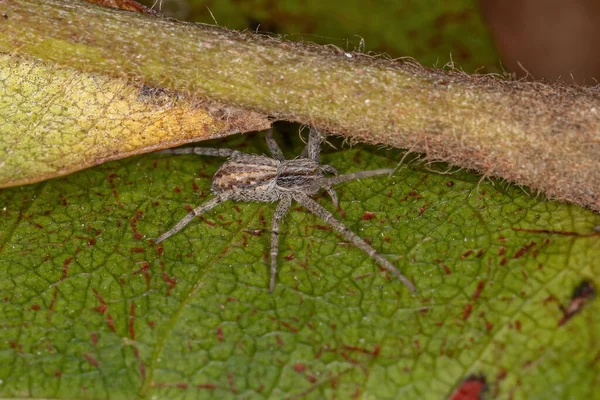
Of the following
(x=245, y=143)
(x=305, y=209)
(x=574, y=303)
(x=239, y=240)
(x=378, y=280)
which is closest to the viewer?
(x=574, y=303)

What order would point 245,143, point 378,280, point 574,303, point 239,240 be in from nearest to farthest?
point 574,303, point 378,280, point 239,240, point 245,143

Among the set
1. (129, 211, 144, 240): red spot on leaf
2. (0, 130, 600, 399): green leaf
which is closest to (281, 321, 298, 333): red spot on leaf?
(0, 130, 600, 399): green leaf

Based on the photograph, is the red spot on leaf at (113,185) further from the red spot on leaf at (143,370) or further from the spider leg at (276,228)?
the red spot on leaf at (143,370)

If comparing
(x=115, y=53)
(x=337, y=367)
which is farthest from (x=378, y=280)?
(x=115, y=53)

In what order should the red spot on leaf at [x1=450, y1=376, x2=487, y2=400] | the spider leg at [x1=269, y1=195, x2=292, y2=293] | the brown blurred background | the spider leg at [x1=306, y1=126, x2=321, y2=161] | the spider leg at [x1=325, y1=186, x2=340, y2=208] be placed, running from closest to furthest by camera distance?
the red spot on leaf at [x1=450, y1=376, x2=487, y2=400] < the spider leg at [x1=269, y1=195, x2=292, y2=293] < the spider leg at [x1=325, y1=186, x2=340, y2=208] < the spider leg at [x1=306, y1=126, x2=321, y2=161] < the brown blurred background

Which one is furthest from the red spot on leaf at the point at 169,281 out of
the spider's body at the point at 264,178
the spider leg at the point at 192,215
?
the spider's body at the point at 264,178

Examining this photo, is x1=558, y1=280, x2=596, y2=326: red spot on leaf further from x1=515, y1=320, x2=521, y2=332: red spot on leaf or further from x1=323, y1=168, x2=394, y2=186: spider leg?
x1=323, y1=168, x2=394, y2=186: spider leg

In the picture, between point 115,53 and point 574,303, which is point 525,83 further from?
point 115,53

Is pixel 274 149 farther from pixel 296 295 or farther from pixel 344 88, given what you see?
pixel 296 295
